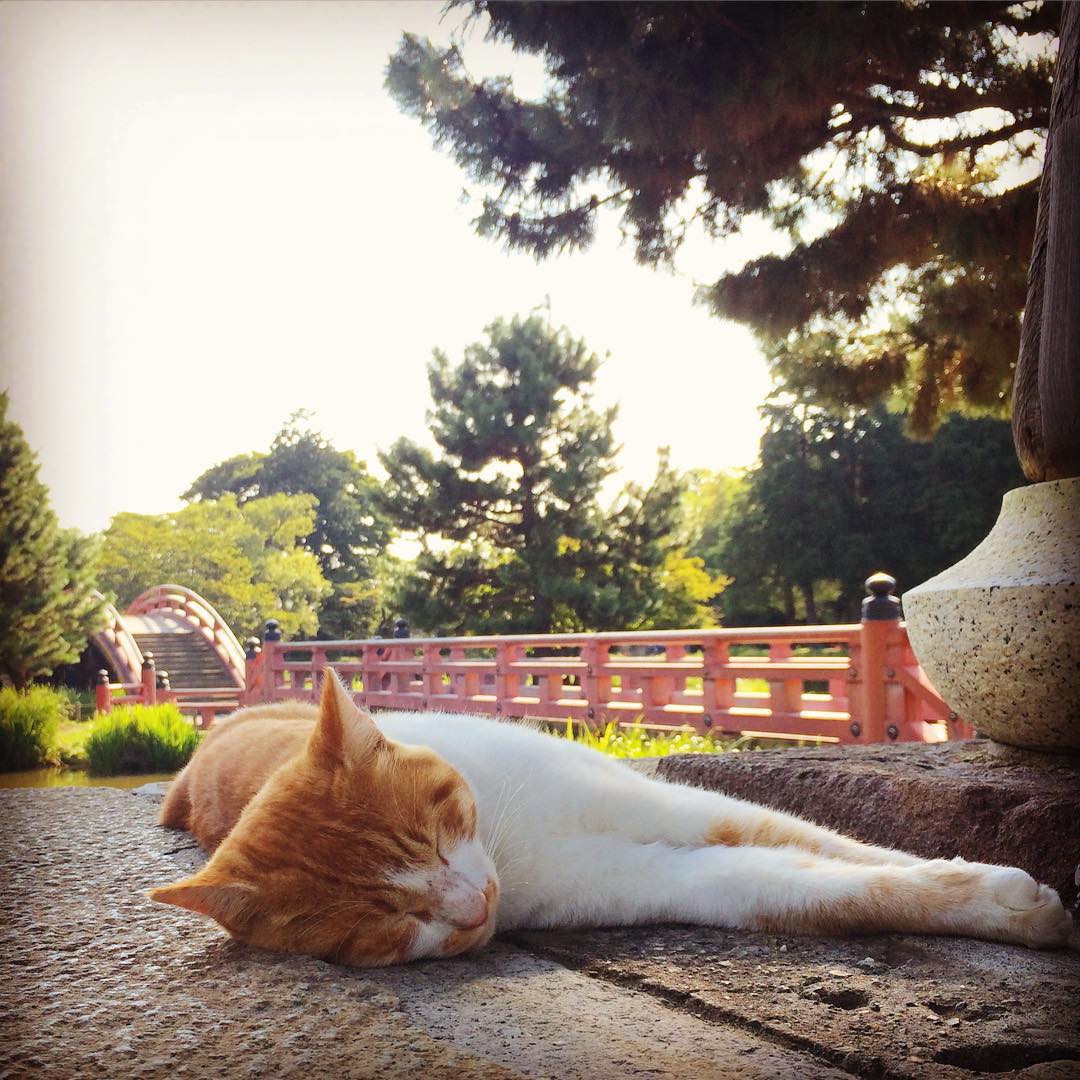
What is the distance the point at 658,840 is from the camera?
1.00 metres

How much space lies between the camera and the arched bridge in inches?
114

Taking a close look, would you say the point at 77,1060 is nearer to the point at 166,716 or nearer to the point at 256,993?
the point at 256,993

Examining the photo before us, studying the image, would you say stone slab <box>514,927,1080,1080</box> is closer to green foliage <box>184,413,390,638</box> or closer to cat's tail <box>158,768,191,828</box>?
cat's tail <box>158,768,191,828</box>

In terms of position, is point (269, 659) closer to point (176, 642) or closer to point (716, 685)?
point (176, 642)

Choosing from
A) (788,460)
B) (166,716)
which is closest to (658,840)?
(166,716)

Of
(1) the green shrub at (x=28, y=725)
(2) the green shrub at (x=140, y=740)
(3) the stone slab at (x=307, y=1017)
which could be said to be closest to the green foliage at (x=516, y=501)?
(2) the green shrub at (x=140, y=740)

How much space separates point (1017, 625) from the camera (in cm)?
113

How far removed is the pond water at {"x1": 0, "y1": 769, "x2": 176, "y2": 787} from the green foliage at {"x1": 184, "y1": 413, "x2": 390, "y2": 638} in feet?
2.50

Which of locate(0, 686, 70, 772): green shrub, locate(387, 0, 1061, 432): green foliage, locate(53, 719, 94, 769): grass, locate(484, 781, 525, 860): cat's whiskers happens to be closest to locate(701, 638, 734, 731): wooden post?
locate(387, 0, 1061, 432): green foliage

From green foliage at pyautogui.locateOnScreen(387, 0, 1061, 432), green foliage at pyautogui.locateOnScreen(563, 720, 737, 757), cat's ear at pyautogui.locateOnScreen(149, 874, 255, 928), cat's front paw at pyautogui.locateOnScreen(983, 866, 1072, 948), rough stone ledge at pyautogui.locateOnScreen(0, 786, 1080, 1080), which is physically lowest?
green foliage at pyautogui.locateOnScreen(563, 720, 737, 757)

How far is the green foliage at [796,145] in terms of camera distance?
2197mm

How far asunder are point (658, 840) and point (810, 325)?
261 centimetres

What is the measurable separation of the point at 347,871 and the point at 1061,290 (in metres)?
1.14

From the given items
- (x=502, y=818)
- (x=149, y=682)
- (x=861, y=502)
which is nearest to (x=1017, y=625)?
(x=502, y=818)
